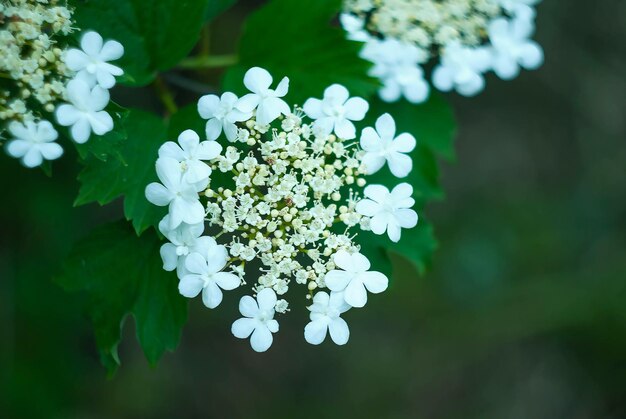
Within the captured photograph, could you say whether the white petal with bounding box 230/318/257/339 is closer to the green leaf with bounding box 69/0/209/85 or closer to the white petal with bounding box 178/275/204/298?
the white petal with bounding box 178/275/204/298

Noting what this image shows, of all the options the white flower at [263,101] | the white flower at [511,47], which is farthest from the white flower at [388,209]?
the white flower at [511,47]

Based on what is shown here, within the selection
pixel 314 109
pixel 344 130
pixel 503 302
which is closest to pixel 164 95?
pixel 314 109

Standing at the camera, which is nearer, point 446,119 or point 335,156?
point 335,156

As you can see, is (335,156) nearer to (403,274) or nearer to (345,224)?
(345,224)

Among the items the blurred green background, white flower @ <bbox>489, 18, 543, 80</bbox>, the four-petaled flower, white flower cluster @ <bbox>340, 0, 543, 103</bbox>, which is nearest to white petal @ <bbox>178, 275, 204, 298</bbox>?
the four-petaled flower

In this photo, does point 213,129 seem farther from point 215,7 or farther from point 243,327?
point 215,7

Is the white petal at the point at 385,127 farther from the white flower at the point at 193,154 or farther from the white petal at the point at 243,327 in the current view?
the white petal at the point at 243,327

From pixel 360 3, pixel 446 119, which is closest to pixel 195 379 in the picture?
pixel 446 119
